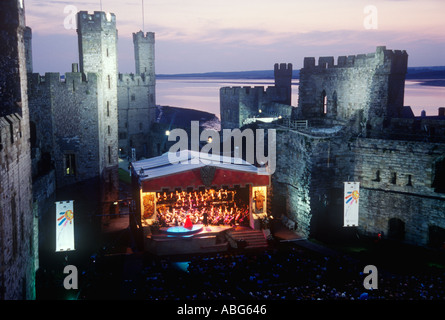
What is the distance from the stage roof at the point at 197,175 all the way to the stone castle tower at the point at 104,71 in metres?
4.44

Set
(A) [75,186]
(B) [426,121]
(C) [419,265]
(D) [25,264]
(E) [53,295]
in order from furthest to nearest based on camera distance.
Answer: (A) [75,186]
(B) [426,121]
(C) [419,265]
(E) [53,295]
(D) [25,264]

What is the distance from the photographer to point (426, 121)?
2225cm

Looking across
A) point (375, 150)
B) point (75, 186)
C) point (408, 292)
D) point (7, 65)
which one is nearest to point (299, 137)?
point (375, 150)

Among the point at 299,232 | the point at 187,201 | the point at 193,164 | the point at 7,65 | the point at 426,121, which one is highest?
the point at 7,65

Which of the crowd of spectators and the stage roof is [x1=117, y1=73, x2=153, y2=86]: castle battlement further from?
the crowd of spectators

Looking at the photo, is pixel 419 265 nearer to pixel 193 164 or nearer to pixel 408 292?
pixel 408 292

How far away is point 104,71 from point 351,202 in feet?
52.7

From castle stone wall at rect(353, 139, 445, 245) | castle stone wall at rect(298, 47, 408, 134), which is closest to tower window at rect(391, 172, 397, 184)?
castle stone wall at rect(353, 139, 445, 245)

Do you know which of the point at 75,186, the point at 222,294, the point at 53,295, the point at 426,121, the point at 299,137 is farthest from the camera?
the point at 75,186

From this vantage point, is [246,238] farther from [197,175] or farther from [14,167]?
[14,167]

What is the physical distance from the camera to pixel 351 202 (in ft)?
72.0

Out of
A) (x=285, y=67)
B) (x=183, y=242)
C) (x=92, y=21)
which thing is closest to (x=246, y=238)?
(x=183, y=242)

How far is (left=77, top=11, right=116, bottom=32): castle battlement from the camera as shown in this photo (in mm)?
27125

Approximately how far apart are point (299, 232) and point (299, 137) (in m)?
5.01
